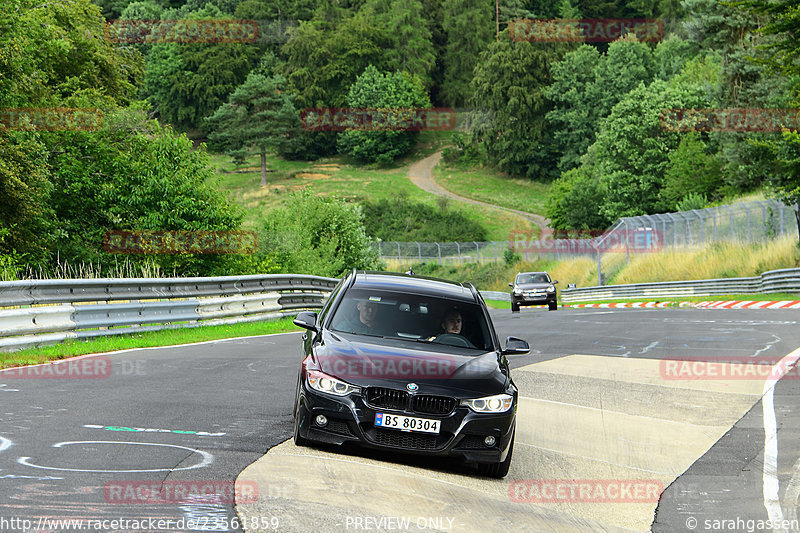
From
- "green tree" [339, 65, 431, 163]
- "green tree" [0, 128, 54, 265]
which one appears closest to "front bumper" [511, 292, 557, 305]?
"green tree" [0, 128, 54, 265]

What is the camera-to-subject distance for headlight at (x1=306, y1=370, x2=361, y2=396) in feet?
24.6

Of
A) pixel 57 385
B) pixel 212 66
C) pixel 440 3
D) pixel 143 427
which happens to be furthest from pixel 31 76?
pixel 440 3

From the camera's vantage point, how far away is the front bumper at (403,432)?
7.43m

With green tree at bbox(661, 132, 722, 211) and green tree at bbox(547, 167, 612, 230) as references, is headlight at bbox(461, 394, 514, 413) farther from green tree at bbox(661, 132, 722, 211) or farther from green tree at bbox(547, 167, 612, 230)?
green tree at bbox(547, 167, 612, 230)

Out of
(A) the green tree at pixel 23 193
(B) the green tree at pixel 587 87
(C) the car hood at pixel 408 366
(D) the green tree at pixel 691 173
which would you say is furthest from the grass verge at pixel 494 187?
(C) the car hood at pixel 408 366

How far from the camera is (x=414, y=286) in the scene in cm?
932

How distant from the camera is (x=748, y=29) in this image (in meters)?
72.9

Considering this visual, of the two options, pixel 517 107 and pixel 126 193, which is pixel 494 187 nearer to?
pixel 517 107

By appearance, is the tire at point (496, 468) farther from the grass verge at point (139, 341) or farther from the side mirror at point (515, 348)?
the grass verge at point (139, 341)

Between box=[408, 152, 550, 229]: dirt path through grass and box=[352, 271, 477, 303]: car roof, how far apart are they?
8582 cm

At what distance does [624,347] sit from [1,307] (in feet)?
36.7

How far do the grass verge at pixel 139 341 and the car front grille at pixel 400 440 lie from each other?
6760 mm

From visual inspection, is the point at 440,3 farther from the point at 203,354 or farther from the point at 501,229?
the point at 203,354

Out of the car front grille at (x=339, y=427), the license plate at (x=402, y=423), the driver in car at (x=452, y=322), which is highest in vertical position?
the driver in car at (x=452, y=322)
